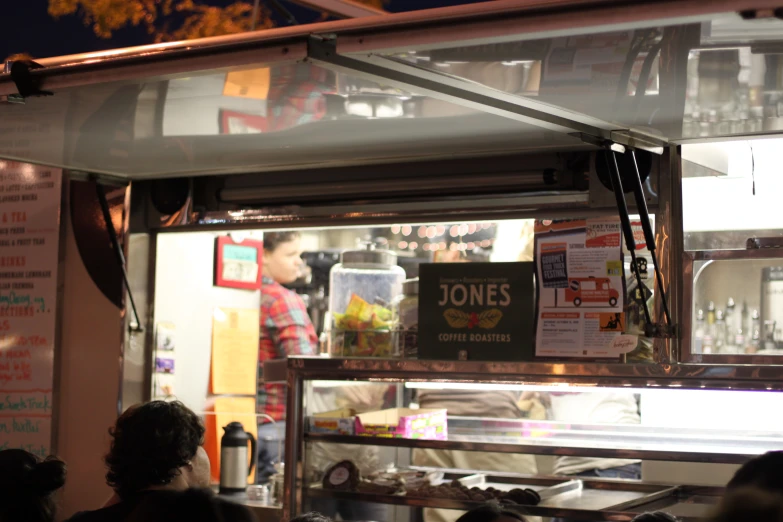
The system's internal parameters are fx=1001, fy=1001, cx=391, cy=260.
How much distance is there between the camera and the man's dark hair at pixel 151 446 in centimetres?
279

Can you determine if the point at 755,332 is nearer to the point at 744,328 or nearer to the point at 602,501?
the point at 744,328

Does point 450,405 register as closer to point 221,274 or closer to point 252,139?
point 221,274

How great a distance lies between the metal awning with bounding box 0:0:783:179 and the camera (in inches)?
75.4

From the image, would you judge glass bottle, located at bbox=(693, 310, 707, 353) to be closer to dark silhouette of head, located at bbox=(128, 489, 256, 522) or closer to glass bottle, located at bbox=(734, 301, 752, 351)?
glass bottle, located at bbox=(734, 301, 752, 351)

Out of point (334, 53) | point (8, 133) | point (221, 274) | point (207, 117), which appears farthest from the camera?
point (221, 274)

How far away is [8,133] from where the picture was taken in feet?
10.3

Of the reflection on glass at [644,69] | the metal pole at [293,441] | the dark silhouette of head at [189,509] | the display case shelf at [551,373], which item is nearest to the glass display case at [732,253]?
the display case shelf at [551,373]

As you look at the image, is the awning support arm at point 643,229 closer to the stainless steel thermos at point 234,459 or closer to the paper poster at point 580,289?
the paper poster at point 580,289

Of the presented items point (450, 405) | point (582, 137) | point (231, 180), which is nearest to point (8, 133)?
point (231, 180)

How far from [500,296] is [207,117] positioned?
1.14 metres

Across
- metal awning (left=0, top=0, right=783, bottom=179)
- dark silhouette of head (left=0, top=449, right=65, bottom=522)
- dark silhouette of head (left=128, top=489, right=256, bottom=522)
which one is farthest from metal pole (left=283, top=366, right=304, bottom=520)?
dark silhouette of head (left=128, top=489, right=256, bottom=522)

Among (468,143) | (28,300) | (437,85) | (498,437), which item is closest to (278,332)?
(28,300)

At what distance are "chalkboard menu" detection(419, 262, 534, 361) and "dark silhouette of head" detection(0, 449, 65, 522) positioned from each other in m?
1.27

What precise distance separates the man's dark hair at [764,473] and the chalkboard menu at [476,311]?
1.31 meters
